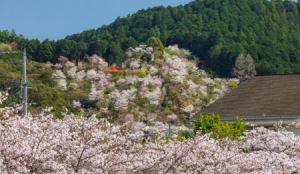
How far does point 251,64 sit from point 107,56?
1683 cm

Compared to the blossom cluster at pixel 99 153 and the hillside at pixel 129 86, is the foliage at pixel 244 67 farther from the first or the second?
the blossom cluster at pixel 99 153

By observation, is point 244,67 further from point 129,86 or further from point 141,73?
point 129,86

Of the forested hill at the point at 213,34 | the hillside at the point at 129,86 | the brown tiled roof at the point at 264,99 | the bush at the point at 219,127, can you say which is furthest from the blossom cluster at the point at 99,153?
the forested hill at the point at 213,34

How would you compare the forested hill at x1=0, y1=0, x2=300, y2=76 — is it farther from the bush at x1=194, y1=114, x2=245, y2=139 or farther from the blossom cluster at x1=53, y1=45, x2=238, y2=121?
the bush at x1=194, y1=114, x2=245, y2=139

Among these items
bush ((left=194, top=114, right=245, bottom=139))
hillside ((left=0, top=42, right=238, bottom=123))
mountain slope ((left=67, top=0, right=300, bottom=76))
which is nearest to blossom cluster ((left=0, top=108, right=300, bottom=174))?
bush ((left=194, top=114, right=245, bottom=139))

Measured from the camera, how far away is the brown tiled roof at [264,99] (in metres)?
27.0

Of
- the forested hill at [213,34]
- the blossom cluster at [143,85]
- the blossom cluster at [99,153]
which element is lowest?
the blossom cluster at [143,85]

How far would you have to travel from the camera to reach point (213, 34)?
7150 centimetres

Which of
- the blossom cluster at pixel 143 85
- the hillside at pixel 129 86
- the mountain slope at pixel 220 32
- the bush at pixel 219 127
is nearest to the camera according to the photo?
the bush at pixel 219 127

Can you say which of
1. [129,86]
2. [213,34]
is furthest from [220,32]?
[129,86]

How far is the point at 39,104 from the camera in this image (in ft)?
128

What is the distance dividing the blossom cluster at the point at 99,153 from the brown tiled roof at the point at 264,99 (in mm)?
14155

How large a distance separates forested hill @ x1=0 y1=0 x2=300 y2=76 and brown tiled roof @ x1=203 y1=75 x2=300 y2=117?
92.0 feet

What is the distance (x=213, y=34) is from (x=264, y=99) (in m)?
43.5
